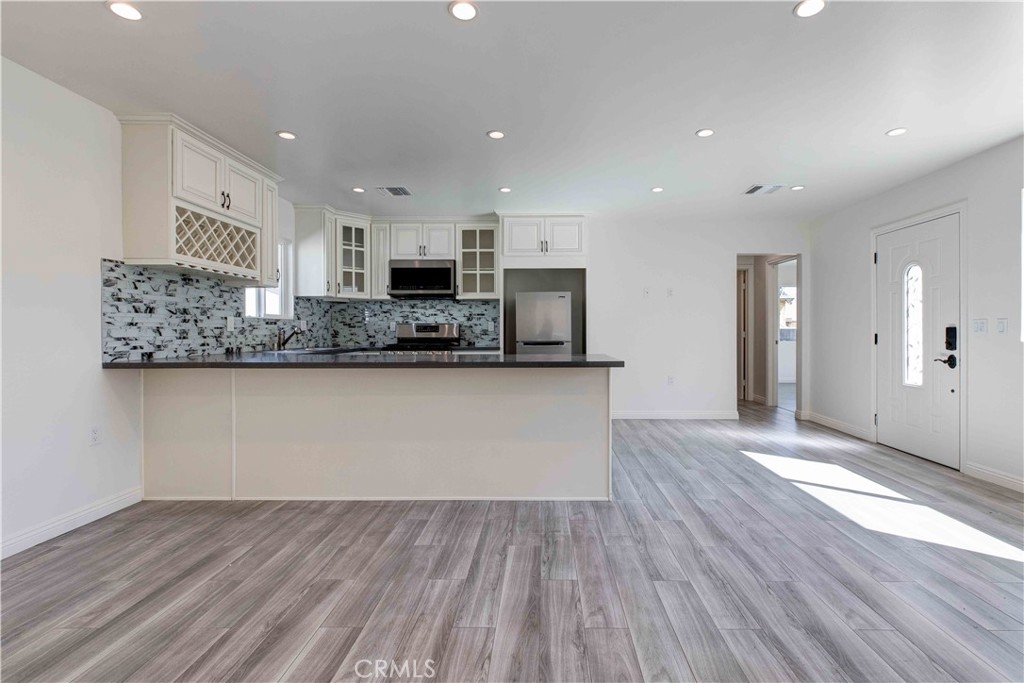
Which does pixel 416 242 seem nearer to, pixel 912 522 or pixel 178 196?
pixel 178 196

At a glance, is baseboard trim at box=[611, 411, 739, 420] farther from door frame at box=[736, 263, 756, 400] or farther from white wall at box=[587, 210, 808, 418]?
door frame at box=[736, 263, 756, 400]

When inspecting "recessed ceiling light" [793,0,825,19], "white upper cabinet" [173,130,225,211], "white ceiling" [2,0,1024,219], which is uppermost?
"white ceiling" [2,0,1024,219]

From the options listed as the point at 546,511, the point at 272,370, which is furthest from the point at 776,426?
the point at 272,370

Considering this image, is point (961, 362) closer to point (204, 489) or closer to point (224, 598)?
point (224, 598)

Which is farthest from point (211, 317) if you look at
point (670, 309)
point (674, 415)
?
point (674, 415)

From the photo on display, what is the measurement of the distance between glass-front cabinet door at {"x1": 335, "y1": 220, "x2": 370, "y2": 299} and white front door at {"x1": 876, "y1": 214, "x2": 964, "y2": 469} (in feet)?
17.9

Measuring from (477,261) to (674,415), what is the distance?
316 cm

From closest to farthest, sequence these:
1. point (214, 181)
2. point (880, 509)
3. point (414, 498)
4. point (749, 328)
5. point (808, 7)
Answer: point (808, 7) < point (880, 509) < point (414, 498) < point (214, 181) < point (749, 328)

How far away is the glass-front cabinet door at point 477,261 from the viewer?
5.36m

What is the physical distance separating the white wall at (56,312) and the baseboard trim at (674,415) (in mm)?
4874

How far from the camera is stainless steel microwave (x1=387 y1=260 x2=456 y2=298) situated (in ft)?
17.2

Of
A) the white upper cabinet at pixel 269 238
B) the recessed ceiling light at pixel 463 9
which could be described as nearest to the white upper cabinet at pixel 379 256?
the white upper cabinet at pixel 269 238

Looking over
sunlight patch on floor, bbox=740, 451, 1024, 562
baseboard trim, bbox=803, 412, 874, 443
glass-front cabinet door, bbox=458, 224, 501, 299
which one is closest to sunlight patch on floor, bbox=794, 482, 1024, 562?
sunlight patch on floor, bbox=740, 451, 1024, 562

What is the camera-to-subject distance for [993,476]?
3.26 metres
